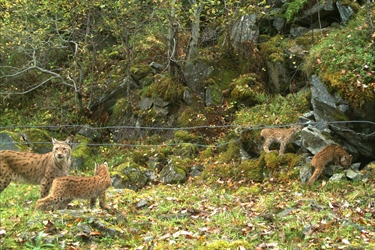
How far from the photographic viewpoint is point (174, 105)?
20.4 m

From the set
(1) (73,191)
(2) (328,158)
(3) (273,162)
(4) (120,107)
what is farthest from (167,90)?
(1) (73,191)

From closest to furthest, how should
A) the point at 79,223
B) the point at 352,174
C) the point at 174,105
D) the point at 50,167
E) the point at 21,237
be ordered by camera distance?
1. the point at 21,237
2. the point at 79,223
3. the point at 50,167
4. the point at 352,174
5. the point at 174,105

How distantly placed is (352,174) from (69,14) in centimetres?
1478

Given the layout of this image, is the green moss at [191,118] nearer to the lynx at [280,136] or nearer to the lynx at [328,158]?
the lynx at [280,136]

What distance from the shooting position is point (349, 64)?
13391 mm

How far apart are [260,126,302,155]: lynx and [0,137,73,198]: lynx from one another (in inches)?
255

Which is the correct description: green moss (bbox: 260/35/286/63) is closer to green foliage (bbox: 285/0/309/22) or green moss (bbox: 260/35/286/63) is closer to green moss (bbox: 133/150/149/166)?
green foliage (bbox: 285/0/309/22)

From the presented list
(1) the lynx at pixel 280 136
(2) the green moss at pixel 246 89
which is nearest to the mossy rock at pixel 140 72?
(2) the green moss at pixel 246 89

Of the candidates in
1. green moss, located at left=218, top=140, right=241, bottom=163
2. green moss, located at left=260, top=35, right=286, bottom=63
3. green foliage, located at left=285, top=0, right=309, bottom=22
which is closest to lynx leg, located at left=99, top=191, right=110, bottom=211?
green moss, located at left=218, top=140, right=241, bottom=163

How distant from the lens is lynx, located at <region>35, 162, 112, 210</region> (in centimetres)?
962

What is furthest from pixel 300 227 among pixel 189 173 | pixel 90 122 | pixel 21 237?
pixel 90 122

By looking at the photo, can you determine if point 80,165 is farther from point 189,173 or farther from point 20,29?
point 20,29

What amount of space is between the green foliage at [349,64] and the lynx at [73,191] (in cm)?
696

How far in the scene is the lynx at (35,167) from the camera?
1084 centimetres
